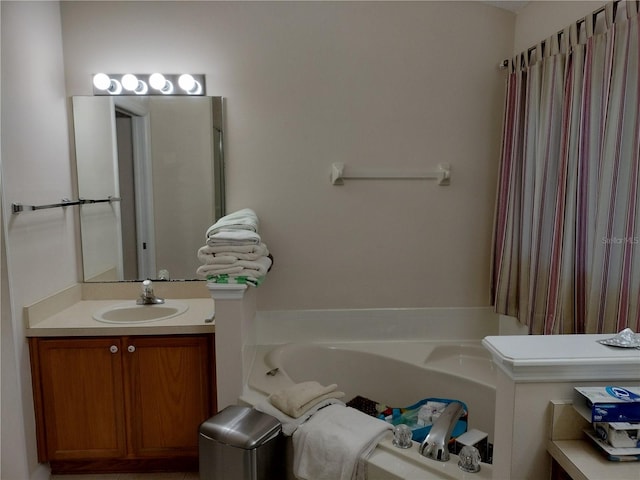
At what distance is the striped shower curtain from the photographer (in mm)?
1670

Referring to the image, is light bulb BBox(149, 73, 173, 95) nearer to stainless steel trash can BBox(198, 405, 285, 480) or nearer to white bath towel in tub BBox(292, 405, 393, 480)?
stainless steel trash can BBox(198, 405, 285, 480)

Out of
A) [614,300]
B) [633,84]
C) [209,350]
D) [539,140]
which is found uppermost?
[633,84]

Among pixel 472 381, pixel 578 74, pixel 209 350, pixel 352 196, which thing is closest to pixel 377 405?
pixel 472 381

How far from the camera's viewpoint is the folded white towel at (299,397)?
6.17ft

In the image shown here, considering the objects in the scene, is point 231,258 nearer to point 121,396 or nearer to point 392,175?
point 121,396

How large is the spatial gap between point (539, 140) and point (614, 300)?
2.80ft

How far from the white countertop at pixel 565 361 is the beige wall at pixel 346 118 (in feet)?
5.08

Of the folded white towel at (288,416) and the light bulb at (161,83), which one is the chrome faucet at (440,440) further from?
the light bulb at (161,83)

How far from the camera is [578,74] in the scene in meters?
1.91

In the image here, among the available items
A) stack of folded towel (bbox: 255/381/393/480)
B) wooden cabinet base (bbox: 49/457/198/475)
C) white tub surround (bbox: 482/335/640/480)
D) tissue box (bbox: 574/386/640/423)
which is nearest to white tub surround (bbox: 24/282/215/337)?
stack of folded towel (bbox: 255/381/393/480)

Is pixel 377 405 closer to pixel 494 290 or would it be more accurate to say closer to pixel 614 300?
pixel 494 290

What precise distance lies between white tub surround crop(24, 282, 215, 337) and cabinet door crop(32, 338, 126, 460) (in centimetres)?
6

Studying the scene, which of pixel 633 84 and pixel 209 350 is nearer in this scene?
pixel 633 84

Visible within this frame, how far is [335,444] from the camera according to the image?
167 cm
